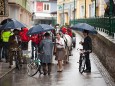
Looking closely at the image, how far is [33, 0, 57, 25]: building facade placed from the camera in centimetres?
11550

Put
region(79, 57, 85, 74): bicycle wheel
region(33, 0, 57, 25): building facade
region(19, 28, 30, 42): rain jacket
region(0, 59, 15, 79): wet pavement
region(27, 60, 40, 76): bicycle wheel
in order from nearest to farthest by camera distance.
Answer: region(27, 60, 40, 76): bicycle wheel
region(0, 59, 15, 79): wet pavement
region(79, 57, 85, 74): bicycle wheel
region(19, 28, 30, 42): rain jacket
region(33, 0, 57, 25): building facade

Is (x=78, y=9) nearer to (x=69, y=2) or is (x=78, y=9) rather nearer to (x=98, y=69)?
(x=69, y=2)

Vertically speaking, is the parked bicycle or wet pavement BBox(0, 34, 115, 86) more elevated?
the parked bicycle

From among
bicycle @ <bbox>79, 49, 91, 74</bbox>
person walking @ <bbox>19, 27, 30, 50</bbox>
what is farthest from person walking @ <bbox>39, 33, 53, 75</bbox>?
person walking @ <bbox>19, 27, 30, 50</bbox>

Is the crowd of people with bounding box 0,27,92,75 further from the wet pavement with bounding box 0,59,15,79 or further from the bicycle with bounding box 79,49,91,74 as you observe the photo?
the wet pavement with bounding box 0,59,15,79

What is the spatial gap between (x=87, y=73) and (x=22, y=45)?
16.5 feet

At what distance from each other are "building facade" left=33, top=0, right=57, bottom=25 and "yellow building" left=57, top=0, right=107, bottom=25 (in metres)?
20.1

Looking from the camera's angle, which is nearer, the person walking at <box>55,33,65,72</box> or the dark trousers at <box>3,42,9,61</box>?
the person walking at <box>55,33,65,72</box>

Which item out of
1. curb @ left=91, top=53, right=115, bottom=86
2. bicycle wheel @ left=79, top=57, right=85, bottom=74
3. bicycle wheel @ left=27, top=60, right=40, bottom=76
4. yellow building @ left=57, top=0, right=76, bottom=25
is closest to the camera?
curb @ left=91, top=53, right=115, bottom=86

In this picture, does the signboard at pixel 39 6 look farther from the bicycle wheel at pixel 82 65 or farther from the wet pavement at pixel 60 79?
the bicycle wheel at pixel 82 65

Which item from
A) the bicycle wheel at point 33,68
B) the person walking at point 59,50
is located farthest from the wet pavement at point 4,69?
the person walking at point 59,50

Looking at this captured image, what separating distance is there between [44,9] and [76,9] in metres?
42.3

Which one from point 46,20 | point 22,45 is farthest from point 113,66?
point 46,20

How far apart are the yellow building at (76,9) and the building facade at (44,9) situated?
20.1 metres
